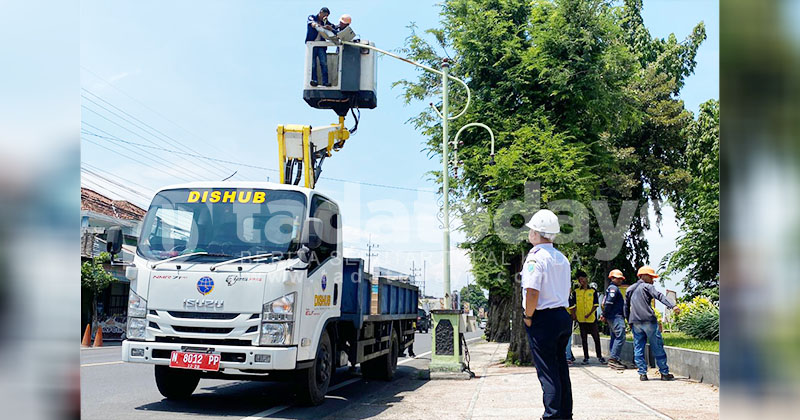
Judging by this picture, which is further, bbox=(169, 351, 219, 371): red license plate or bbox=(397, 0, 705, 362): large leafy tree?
bbox=(397, 0, 705, 362): large leafy tree

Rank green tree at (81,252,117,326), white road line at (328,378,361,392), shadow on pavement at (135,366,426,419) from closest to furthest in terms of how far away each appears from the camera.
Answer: shadow on pavement at (135,366,426,419), white road line at (328,378,361,392), green tree at (81,252,117,326)

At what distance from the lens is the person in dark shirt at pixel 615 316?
13344 millimetres

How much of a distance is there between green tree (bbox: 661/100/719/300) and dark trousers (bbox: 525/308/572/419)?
17.7 m

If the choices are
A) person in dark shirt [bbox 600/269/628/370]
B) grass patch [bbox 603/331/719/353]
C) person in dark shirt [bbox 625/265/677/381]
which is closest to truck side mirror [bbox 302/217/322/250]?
person in dark shirt [bbox 625/265/677/381]

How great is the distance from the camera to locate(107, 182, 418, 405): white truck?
7434 millimetres

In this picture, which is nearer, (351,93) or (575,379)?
(351,93)

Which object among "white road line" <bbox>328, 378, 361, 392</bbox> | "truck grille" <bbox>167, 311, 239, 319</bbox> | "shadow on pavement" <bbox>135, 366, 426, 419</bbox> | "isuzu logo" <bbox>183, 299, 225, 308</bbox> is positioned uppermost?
"isuzu logo" <bbox>183, 299, 225, 308</bbox>

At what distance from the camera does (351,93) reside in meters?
10.8

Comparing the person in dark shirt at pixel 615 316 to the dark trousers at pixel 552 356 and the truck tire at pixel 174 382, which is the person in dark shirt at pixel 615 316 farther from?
the truck tire at pixel 174 382

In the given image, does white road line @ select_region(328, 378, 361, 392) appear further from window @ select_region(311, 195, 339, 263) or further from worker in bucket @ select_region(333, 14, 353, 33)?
worker in bucket @ select_region(333, 14, 353, 33)

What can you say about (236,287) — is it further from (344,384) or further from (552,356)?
(344,384)
